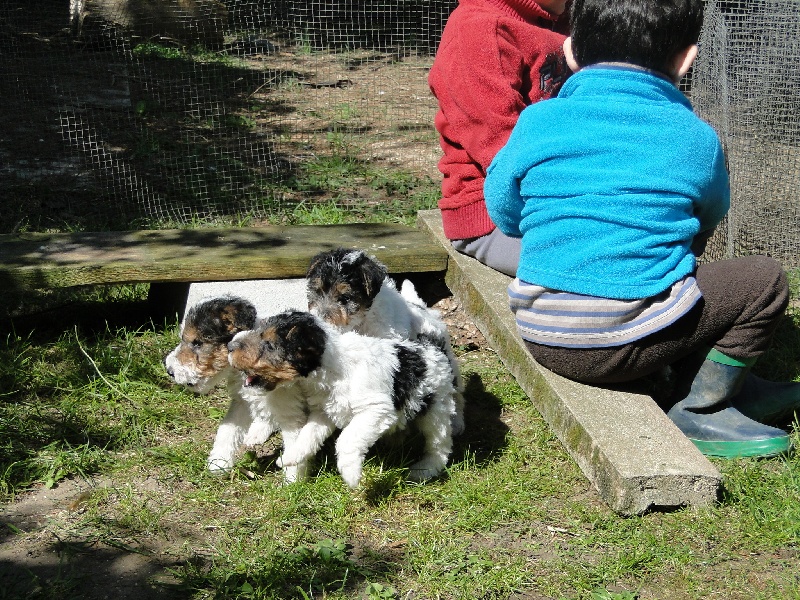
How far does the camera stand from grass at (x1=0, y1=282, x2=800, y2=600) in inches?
125

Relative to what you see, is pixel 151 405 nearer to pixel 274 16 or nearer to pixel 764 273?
pixel 764 273

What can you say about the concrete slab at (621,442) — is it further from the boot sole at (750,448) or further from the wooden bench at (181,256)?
the wooden bench at (181,256)

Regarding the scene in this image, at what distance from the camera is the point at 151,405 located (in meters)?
4.48

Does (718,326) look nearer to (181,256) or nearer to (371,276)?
(371,276)

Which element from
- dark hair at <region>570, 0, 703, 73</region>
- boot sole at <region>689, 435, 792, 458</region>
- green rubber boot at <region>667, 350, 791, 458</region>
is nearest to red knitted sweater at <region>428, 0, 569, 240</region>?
dark hair at <region>570, 0, 703, 73</region>

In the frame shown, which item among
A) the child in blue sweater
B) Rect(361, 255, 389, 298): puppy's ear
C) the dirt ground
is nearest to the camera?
the dirt ground

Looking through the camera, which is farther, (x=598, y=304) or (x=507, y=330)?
(x=507, y=330)

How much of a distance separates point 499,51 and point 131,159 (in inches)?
171

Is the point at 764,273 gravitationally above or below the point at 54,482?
above

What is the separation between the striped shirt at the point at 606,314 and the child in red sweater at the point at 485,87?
127 cm

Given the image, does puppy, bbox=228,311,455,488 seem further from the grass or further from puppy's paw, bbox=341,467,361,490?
the grass

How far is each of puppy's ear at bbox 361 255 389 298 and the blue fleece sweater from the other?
0.77 m

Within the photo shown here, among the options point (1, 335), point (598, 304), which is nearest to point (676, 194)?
point (598, 304)

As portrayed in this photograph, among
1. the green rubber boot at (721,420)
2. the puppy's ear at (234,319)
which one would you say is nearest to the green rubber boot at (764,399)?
the green rubber boot at (721,420)
